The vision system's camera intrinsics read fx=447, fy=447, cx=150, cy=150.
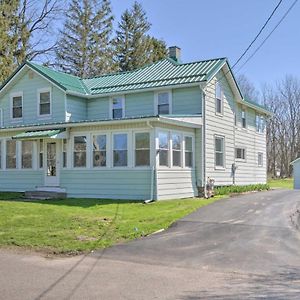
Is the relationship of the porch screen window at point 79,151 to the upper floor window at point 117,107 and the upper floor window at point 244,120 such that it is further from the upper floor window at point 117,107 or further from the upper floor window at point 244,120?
the upper floor window at point 244,120

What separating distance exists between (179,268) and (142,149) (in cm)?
1080

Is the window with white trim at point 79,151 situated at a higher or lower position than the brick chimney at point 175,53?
lower

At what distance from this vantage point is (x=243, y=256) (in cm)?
898

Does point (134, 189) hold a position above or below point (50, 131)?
below

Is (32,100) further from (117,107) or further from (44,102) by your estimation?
(117,107)

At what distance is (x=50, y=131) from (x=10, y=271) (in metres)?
13.3

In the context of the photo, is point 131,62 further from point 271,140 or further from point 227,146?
point 227,146

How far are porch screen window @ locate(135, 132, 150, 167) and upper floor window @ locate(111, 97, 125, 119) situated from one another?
5.52 meters

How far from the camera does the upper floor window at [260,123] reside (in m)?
30.3

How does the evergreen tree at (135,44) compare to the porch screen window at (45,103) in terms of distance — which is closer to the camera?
the porch screen window at (45,103)

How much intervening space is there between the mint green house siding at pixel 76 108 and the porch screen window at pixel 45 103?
4.10 feet

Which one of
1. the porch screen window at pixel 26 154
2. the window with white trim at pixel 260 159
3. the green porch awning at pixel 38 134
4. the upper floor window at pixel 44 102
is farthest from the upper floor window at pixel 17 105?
the window with white trim at pixel 260 159

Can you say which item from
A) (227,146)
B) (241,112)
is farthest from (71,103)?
(241,112)

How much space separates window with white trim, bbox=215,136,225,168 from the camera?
23062 millimetres
